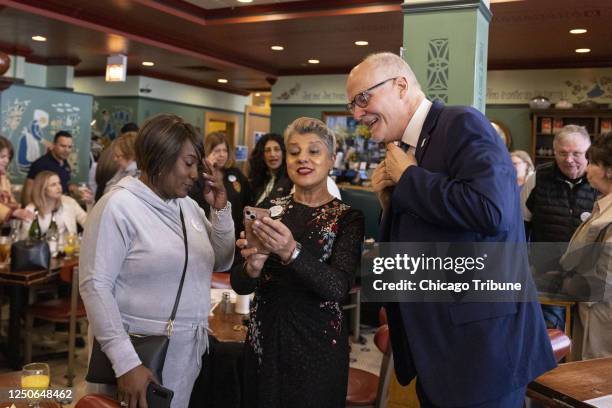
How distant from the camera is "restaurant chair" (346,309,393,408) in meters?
2.41

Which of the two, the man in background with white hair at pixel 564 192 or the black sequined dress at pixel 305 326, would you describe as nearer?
the black sequined dress at pixel 305 326

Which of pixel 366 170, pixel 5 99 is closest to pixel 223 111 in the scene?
pixel 366 170

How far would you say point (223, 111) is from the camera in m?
13.8

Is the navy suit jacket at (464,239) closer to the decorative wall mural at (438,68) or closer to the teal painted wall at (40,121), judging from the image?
the decorative wall mural at (438,68)

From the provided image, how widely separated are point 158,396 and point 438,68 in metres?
2.12

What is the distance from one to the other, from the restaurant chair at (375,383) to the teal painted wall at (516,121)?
7.32 metres

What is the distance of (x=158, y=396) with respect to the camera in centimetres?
158

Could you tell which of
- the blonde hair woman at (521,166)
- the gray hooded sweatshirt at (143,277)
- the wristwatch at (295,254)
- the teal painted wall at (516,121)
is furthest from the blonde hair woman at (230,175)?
the teal painted wall at (516,121)

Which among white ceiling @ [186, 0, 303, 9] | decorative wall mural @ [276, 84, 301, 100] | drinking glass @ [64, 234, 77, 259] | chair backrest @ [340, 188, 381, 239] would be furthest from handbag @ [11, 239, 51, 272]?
decorative wall mural @ [276, 84, 301, 100]

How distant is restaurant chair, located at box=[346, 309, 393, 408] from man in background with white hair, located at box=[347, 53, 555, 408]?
817 millimetres

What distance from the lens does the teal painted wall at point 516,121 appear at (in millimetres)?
9219

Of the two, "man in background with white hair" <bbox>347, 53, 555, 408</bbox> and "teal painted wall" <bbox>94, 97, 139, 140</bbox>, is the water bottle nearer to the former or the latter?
"man in background with white hair" <bbox>347, 53, 555, 408</bbox>

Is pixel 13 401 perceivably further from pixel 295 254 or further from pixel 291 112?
pixel 291 112

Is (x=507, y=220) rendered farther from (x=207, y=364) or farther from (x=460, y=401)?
(x=207, y=364)
